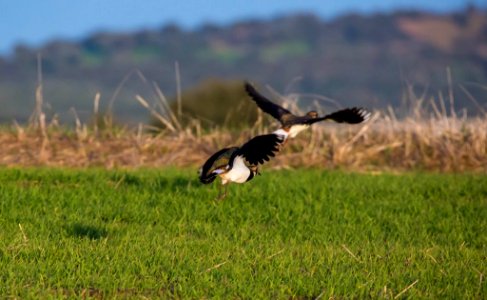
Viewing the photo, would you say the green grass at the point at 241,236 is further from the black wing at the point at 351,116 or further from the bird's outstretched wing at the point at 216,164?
the black wing at the point at 351,116

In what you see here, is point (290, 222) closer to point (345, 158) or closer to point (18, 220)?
point (18, 220)

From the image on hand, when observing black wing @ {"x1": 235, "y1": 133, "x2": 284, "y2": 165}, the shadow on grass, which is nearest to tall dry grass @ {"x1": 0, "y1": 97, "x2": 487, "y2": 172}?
the shadow on grass

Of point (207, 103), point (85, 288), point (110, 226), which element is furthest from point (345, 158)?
point (207, 103)

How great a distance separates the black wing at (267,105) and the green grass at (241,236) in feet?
3.48

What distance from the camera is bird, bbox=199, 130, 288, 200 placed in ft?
23.4

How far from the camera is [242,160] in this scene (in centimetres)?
795

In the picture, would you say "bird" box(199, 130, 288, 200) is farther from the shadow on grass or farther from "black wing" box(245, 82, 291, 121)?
the shadow on grass

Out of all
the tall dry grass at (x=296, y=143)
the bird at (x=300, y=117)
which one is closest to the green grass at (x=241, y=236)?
the bird at (x=300, y=117)

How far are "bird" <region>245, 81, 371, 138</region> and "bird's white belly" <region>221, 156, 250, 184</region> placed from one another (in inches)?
18.9

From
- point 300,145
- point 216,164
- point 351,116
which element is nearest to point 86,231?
point 216,164

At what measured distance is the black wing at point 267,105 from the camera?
7.81m

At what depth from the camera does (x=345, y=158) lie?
45.8 feet

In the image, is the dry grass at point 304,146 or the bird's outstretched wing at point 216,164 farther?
the dry grass at point 304,146

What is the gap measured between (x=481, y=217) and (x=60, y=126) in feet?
23.2
